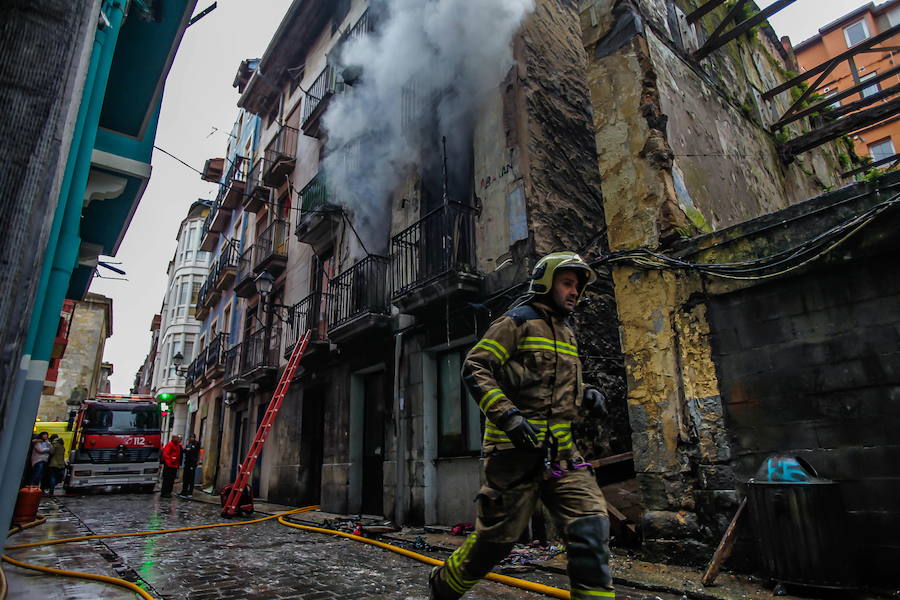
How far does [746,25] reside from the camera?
6.88 meters

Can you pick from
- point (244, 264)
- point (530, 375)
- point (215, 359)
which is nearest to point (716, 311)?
point (530, 375)

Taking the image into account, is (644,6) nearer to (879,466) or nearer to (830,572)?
(879,466)

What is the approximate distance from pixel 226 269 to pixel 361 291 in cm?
1174

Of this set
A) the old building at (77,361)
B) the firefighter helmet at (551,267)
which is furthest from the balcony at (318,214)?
the old building at (77,361)

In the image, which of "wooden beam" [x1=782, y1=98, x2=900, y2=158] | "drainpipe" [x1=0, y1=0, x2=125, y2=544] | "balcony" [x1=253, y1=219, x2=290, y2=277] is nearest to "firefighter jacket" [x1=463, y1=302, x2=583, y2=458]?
"drainpipe" [x1=0, y1=0, x2=125, y2=544]

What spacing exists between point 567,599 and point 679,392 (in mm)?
2383

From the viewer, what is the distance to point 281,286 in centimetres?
1541

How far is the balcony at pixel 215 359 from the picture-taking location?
740 inches

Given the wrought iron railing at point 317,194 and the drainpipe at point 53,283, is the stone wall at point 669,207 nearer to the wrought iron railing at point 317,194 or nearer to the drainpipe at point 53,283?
the drainpipe at point 53,283

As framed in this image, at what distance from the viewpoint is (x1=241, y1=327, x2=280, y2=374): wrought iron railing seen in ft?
47.4

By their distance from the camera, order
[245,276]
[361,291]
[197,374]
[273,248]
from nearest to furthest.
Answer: [361,291]
[273,248]
[245,276]
[197,374]

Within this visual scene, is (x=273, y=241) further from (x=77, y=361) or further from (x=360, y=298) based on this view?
(x=77, y=361)

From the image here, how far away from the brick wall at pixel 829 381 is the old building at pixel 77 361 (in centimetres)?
3714

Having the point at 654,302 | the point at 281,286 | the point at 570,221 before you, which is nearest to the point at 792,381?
the point at 654,302
